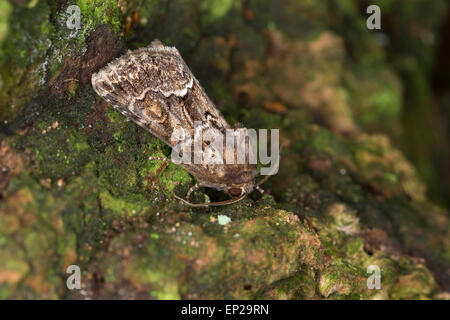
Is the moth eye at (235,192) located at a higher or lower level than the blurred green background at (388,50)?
lower

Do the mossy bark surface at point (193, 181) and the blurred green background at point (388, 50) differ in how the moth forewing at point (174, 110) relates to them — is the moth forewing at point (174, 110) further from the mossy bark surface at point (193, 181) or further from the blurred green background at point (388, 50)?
the blurred green background at point (388, 50)

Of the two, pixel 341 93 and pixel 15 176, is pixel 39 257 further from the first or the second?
pixel 341 93

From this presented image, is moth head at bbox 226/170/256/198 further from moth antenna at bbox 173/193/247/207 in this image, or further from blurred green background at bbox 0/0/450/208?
blurred green background at bbox 0/0/450/208

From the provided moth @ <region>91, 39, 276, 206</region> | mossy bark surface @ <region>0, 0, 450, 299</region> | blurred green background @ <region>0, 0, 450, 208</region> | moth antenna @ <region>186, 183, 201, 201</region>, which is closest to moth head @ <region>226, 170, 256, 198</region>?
moth @ <region>91, 39, 276, 206</region>

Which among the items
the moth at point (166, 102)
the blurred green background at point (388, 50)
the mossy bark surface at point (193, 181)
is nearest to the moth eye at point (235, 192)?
the moth at point (166, 102)

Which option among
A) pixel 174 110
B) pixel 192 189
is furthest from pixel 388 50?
pixel 192 189

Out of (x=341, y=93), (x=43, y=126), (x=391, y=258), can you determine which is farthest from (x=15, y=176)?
(x=341, y=93)

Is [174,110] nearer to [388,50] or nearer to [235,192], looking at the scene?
[235,192]
